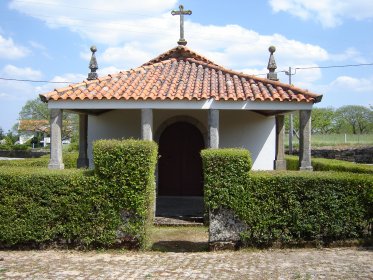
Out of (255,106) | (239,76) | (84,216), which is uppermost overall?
(239,76)

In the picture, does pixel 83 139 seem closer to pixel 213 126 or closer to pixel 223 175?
pixel 213 126

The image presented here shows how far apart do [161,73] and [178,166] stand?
3491 millimetres

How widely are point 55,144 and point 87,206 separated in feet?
9.29

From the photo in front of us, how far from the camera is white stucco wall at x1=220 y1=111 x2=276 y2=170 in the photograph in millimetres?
13234

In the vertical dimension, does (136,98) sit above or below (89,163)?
above

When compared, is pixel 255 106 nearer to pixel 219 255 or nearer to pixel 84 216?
pixel 219 255

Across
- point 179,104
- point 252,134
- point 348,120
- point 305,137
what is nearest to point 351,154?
point 252,134

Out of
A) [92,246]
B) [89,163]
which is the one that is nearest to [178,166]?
[89,163]

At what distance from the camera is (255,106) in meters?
9.95

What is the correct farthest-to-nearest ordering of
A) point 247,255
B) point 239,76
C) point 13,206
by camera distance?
point 239,76 → point 13,206 → point 247,255

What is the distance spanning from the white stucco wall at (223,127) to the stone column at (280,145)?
0.22m

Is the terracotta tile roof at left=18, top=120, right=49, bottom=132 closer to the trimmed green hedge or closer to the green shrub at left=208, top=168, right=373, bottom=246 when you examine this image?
the trimmed green hedge

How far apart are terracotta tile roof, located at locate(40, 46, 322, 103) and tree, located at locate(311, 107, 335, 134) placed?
4408cm

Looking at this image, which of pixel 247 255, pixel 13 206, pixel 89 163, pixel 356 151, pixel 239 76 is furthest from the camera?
→ pixel 356 151
